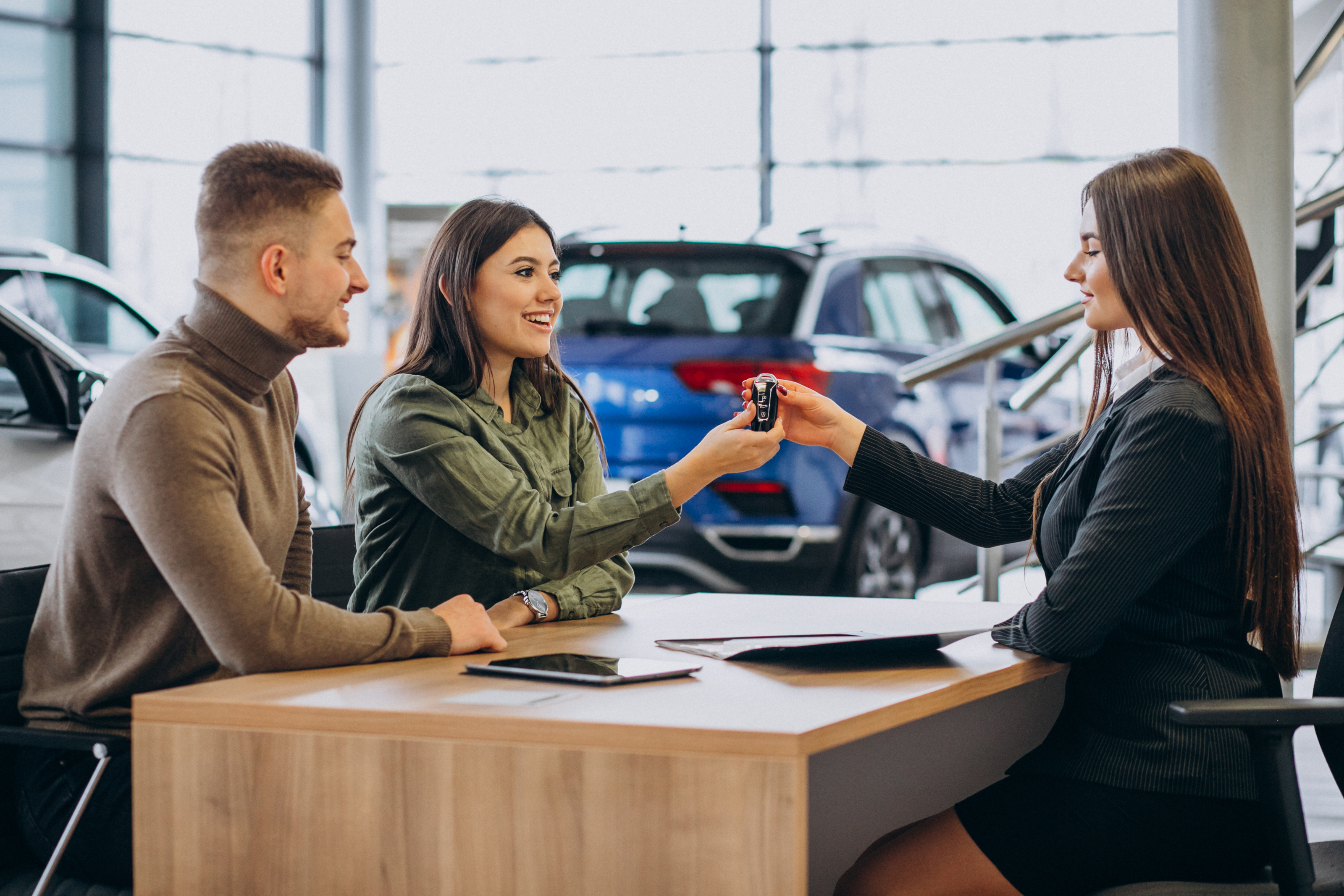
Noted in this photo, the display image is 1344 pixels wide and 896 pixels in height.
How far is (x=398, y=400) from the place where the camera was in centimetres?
219

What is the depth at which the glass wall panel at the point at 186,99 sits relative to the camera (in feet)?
38.1

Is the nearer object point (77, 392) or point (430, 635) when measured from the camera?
point (430, 635)

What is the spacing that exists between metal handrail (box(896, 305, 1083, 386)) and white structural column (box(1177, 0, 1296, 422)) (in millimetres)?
545

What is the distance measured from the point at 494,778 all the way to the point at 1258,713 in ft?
2.80

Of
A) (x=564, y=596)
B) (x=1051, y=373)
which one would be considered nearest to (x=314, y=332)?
(x=564, y=596)

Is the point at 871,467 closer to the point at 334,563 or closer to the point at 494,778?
the point at 334,563

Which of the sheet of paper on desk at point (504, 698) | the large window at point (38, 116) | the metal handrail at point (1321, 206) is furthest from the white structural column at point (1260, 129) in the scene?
the large window at point (38, 116)

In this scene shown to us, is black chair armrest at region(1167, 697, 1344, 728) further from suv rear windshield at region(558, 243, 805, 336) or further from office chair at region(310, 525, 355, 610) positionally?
suv rear windshield at region(558, 243, 805, 336)

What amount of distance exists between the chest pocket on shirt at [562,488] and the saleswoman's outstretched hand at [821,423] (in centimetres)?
37

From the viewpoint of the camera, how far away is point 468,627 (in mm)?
1820

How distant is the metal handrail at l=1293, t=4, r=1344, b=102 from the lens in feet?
13.0

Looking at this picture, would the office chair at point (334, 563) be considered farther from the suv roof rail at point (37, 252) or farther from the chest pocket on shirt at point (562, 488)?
the suv roof rail at point (37, 252)

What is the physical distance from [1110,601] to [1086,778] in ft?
0.76

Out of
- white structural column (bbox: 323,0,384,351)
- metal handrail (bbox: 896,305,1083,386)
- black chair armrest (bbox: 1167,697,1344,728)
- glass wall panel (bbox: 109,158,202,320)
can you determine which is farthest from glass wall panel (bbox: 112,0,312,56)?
black chair armrest (bbox: 1167,697,1344,728)
